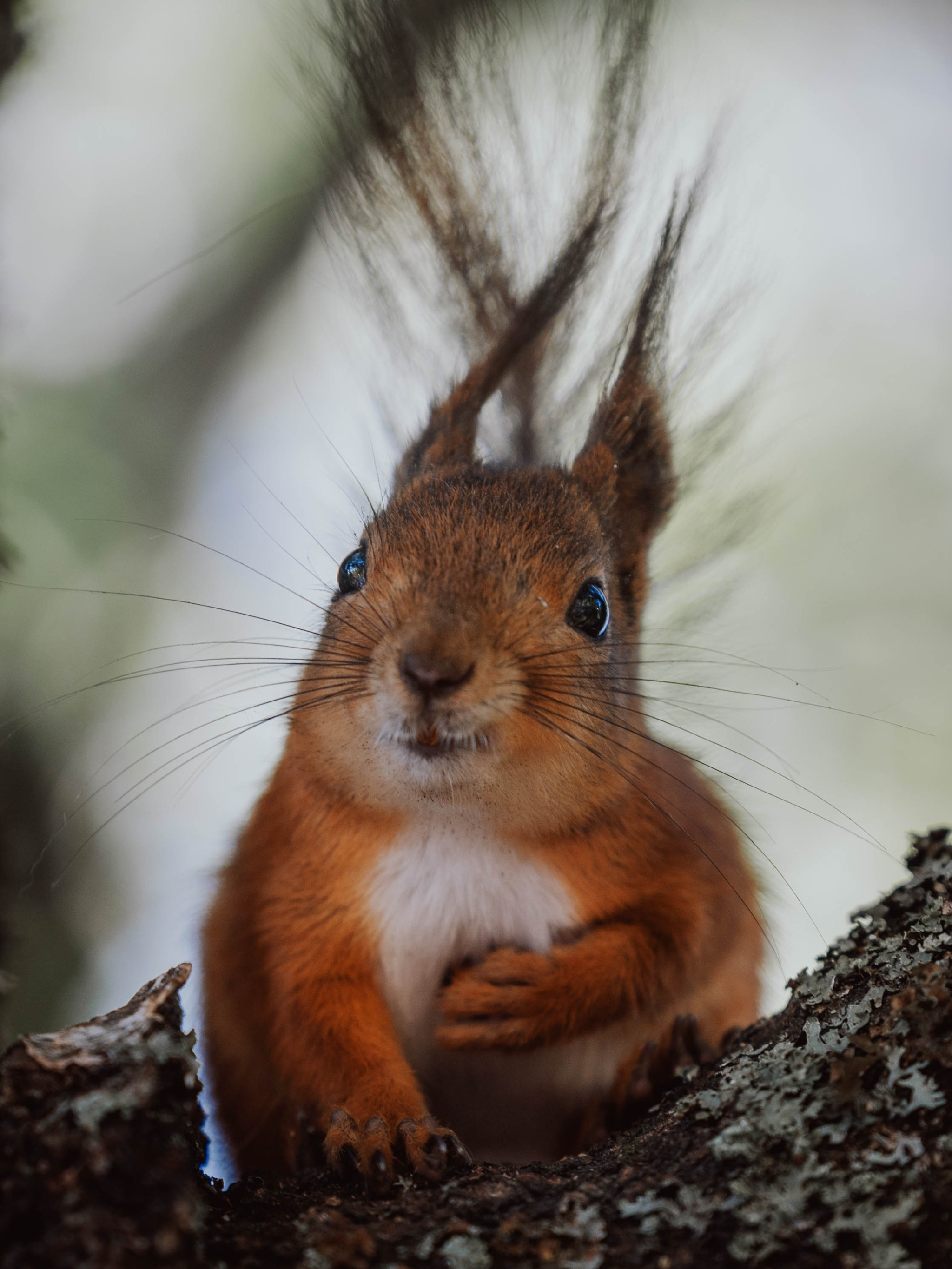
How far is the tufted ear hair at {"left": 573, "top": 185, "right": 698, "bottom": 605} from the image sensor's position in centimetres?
167

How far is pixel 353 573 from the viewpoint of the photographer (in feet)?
5.74

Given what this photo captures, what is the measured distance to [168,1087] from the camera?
88 centimetres

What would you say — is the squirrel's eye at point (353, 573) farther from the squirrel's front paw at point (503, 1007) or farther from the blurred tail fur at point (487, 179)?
the squirrel's front paw at point (503, 1007)

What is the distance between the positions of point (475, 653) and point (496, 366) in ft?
1.94

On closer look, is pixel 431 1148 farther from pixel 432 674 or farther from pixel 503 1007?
pixel 432 674

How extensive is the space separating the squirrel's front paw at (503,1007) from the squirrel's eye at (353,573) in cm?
65

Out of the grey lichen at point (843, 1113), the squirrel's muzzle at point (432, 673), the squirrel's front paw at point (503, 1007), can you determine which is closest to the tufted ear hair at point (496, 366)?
the squirrel's muzzle at point (432, 673)

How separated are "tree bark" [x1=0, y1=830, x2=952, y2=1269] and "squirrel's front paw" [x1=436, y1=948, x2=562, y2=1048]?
48 centimetres

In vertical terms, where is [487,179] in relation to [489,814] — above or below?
above

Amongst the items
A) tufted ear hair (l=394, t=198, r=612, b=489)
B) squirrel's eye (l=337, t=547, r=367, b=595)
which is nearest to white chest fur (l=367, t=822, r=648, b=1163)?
squirrel's eye (l=337, t=547, r=367, b=595)

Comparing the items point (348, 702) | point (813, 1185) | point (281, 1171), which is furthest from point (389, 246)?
point (281, 1171)

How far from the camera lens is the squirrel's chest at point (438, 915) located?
1716 mm

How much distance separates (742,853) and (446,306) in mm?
1182

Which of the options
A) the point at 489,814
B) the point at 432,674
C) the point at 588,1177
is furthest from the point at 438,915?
the point at 588,1177
